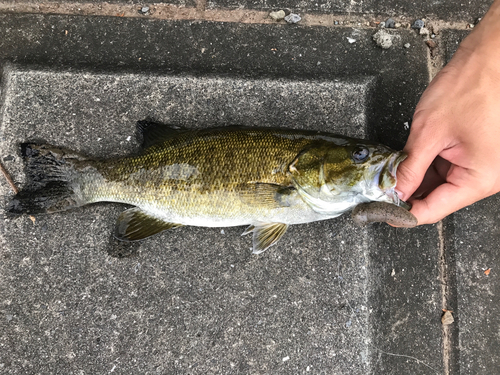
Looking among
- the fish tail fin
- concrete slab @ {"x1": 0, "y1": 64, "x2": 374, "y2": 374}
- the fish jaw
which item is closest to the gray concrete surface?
concrete slab @ {"x1": 0, "y1": 64, "x2": 374, "y2": 374}

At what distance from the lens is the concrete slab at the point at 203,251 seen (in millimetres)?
2623

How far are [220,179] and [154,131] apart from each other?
2.34ft

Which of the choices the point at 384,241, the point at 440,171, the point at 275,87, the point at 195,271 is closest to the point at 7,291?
the point at 195,271

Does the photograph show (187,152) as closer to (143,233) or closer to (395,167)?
(143,233)

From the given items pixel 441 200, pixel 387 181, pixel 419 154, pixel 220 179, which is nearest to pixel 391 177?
pixel 387 181

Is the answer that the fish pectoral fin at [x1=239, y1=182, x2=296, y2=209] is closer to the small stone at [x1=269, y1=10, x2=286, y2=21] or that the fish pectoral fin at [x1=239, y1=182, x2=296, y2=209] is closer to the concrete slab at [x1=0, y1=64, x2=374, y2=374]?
the concrete slab at [x1=0, y1=64, x2=374, y2=374]

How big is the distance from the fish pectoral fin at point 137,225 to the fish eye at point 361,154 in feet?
4.67

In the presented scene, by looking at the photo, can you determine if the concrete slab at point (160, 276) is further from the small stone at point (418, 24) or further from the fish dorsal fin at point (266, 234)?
the small stone at point (418, 24)

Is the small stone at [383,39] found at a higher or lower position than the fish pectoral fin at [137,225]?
higher

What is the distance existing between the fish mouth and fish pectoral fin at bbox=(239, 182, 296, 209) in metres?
0.62

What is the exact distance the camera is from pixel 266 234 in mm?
2594

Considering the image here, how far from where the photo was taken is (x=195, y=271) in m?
2.70

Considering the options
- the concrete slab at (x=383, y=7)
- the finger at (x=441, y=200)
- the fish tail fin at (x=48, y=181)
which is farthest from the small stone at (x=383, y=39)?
the fish tail fin at (x=48, y=181)

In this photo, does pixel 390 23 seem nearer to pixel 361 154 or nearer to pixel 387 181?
pixel 361 154
